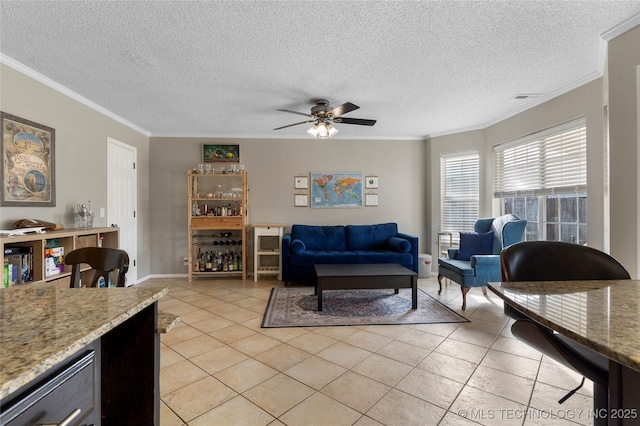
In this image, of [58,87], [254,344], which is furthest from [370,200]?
[58,87]

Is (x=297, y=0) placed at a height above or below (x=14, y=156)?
above

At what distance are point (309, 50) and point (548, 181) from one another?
3.20 metres

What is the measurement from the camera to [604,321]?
76cm

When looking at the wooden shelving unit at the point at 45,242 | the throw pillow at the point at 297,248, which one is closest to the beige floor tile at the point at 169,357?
the wooden shelving unit at the point at 45,242

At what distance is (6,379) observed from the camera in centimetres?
50

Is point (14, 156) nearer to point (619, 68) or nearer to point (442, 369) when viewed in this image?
point (442, 369)

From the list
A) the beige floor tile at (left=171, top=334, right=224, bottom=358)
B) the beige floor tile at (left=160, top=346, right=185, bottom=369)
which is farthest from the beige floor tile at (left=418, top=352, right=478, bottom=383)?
the beige floor tile at (left=160, top=346, right=185, bottom=369)

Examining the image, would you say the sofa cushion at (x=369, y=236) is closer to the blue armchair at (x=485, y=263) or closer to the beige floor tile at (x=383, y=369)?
the blue armchair at (x=485, y=263)

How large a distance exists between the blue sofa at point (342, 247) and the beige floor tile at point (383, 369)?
2105mm

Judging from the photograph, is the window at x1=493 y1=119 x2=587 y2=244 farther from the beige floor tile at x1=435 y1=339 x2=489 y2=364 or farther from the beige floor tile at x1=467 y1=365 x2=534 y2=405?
the beige floor tile at x1=467 y1=365 x2=534 y2=405

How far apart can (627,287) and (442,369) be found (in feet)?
4.44

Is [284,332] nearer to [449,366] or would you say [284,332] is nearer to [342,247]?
[449,366]

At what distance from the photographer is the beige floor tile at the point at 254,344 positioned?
2.41 m

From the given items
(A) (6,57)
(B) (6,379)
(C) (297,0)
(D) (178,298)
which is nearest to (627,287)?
(B) (6,379)
